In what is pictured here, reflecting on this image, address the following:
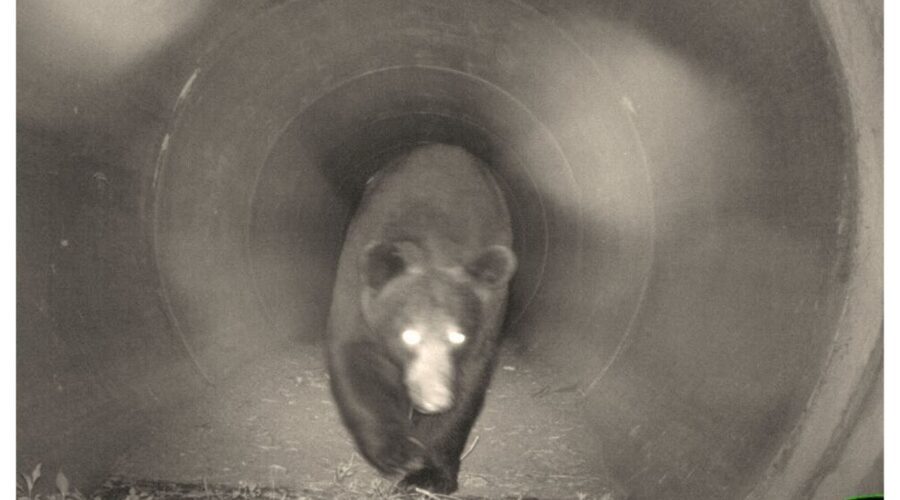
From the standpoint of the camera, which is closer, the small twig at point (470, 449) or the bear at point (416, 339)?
the bear at point (416, 339)

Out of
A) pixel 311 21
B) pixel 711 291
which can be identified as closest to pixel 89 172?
pixel 311 21

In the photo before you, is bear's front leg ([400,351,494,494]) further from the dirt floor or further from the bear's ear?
the bear's ear

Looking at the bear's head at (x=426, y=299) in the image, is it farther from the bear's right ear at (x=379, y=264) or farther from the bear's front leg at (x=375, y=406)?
the bear's front leg at (x=375, y=406)

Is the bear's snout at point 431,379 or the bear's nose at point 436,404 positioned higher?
the bear's snout at point 431,379

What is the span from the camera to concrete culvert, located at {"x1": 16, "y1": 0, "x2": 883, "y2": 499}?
10.2ft

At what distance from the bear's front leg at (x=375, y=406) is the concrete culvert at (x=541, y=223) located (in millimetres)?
172

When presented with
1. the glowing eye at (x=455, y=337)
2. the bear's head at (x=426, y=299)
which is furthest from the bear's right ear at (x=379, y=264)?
the glowing eye at (x=455, y=337)

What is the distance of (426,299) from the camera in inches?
185

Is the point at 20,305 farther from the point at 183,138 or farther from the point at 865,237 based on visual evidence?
the point at 865,237

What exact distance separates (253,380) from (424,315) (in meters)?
1.36

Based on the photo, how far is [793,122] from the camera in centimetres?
319

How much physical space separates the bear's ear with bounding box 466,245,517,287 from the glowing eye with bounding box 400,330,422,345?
57cm

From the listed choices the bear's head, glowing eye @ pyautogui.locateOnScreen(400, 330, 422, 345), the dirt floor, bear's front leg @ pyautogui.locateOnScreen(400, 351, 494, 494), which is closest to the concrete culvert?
the dirt floor

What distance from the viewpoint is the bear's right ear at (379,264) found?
4656 millimetres
